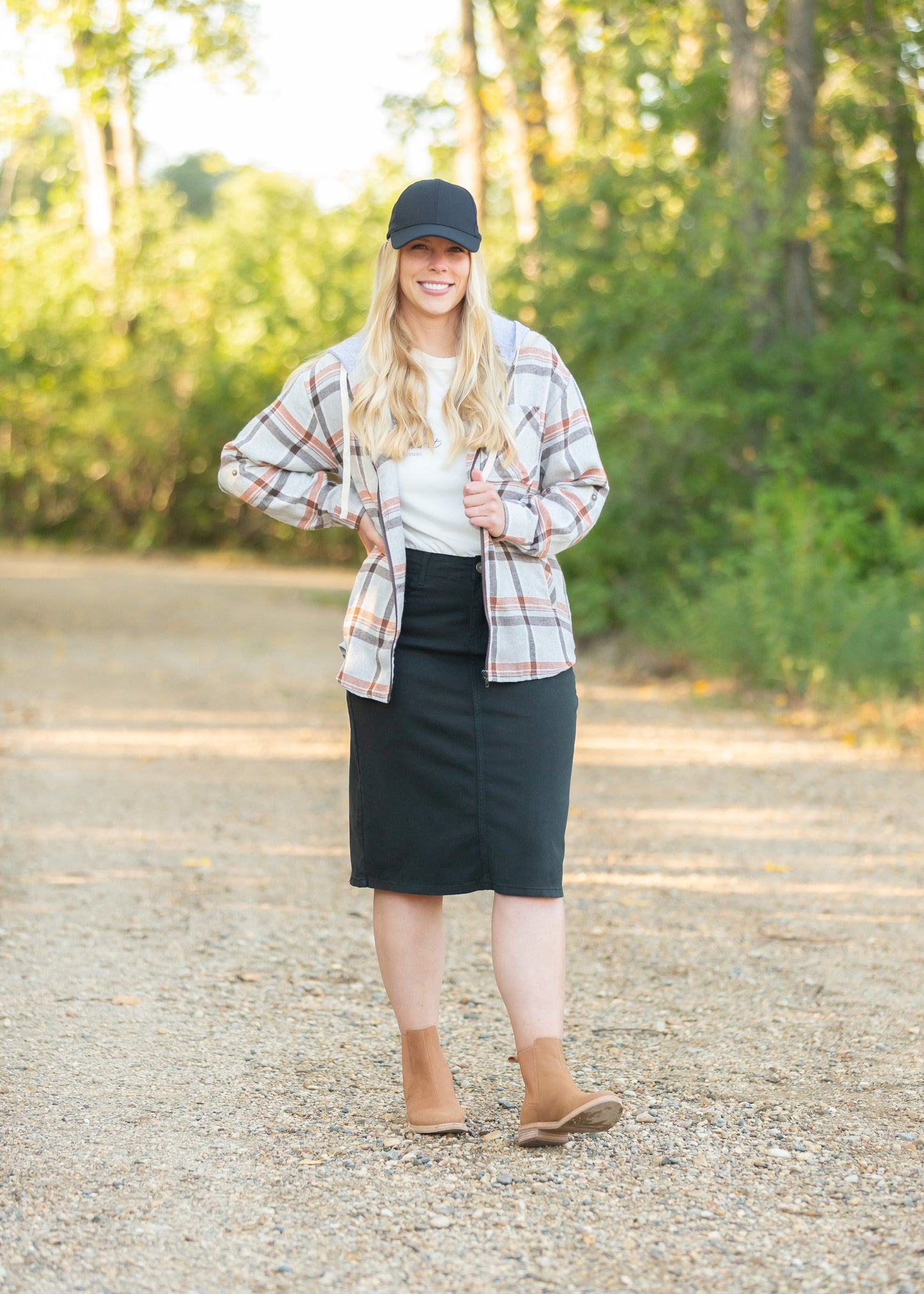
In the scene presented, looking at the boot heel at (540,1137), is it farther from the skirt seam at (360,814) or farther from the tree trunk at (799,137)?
the tree trunk at (799,137)

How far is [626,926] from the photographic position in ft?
16.6

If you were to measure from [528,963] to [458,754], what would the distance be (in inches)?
19.1

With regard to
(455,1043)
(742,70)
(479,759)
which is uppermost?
(742,70)

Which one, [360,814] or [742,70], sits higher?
[742,70]

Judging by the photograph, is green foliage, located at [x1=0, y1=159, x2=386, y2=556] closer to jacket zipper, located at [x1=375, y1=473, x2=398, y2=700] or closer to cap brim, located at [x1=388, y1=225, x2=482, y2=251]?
cap brim, located at [x1=388, y1=225, x2=482, y2=251]

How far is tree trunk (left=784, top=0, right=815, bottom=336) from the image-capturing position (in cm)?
1197

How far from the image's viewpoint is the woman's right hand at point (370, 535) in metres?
3.18

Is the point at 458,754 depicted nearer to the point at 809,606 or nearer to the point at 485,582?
the point at 485,582

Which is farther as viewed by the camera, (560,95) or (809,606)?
(560,95)

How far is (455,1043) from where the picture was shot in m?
3.90

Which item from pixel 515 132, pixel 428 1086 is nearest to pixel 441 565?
pixel 428 1086

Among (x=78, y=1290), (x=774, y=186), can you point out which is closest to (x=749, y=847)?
(x=78, y=1290)

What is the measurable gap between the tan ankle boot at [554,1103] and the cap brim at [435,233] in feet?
5.64

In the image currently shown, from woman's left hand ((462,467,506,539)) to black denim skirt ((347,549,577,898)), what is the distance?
0.44 ft
